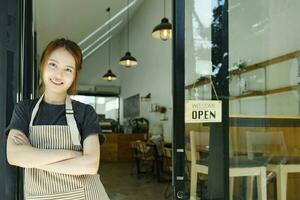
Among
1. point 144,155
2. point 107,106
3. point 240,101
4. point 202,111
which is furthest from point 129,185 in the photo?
point 107,106

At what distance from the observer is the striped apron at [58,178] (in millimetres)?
1074

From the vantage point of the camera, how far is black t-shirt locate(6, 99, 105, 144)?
112 centimetres

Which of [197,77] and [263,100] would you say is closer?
[197,77]

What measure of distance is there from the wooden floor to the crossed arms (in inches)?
170

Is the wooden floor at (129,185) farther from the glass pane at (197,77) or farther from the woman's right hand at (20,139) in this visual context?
the woman's right hand at (20,139)

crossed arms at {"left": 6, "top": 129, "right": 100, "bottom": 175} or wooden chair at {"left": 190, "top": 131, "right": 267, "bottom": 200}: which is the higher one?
crossed arms at {"left": 6, "top": 129, "right": 100, "bottom": 175}

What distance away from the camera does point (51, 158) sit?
3.38 ft

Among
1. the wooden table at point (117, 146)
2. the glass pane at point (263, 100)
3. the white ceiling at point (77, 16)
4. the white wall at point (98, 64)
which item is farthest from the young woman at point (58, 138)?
the white wall at point (98, 64)

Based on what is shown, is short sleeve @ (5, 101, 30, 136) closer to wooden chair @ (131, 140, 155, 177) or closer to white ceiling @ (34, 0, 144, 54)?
white ceiling @ (34, 0, 144, 54)

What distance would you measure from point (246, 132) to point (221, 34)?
0.75 meters

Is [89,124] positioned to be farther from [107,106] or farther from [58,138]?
[107,106]

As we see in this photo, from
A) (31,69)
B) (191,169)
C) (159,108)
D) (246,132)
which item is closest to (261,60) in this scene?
(246,132)

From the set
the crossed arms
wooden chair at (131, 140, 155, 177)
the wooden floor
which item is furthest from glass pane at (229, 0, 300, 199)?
wooden chair at (131, 140, 155, 177)

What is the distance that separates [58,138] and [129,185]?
218 inches
